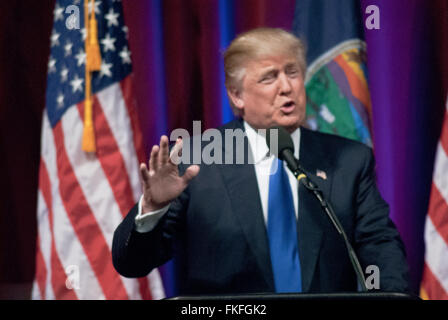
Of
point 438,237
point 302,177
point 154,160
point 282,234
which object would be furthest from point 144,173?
point 438,237

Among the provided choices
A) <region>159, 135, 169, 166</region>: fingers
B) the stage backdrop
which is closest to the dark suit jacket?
<region>159, 135, 169, 166</region>: fingers

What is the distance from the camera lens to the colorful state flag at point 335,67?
2469mm

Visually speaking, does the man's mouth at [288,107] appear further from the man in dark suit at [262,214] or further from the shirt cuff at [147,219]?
the shirt cuff at [147,219]

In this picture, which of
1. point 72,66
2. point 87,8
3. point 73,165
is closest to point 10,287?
point 73,165

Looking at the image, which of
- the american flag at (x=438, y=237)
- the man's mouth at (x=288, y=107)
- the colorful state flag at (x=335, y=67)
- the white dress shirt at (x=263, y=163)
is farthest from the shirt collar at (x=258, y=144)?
the american flag at (x=438, y=237)

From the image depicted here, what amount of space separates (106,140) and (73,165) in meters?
0.15

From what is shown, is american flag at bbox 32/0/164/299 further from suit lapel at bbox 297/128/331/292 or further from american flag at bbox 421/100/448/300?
american flag at bbox 421/100/448/300

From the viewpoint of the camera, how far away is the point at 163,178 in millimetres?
1542

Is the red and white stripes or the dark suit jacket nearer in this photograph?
the dark suit jacket

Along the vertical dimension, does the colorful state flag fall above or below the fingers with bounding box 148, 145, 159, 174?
above

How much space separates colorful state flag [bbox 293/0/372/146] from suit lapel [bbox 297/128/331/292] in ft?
1.97

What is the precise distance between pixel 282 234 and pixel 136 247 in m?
0.42

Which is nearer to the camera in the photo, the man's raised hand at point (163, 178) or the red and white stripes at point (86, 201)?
the man's raised hand at point (163, 178)

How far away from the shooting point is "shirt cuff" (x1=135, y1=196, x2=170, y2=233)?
63.3 inches
